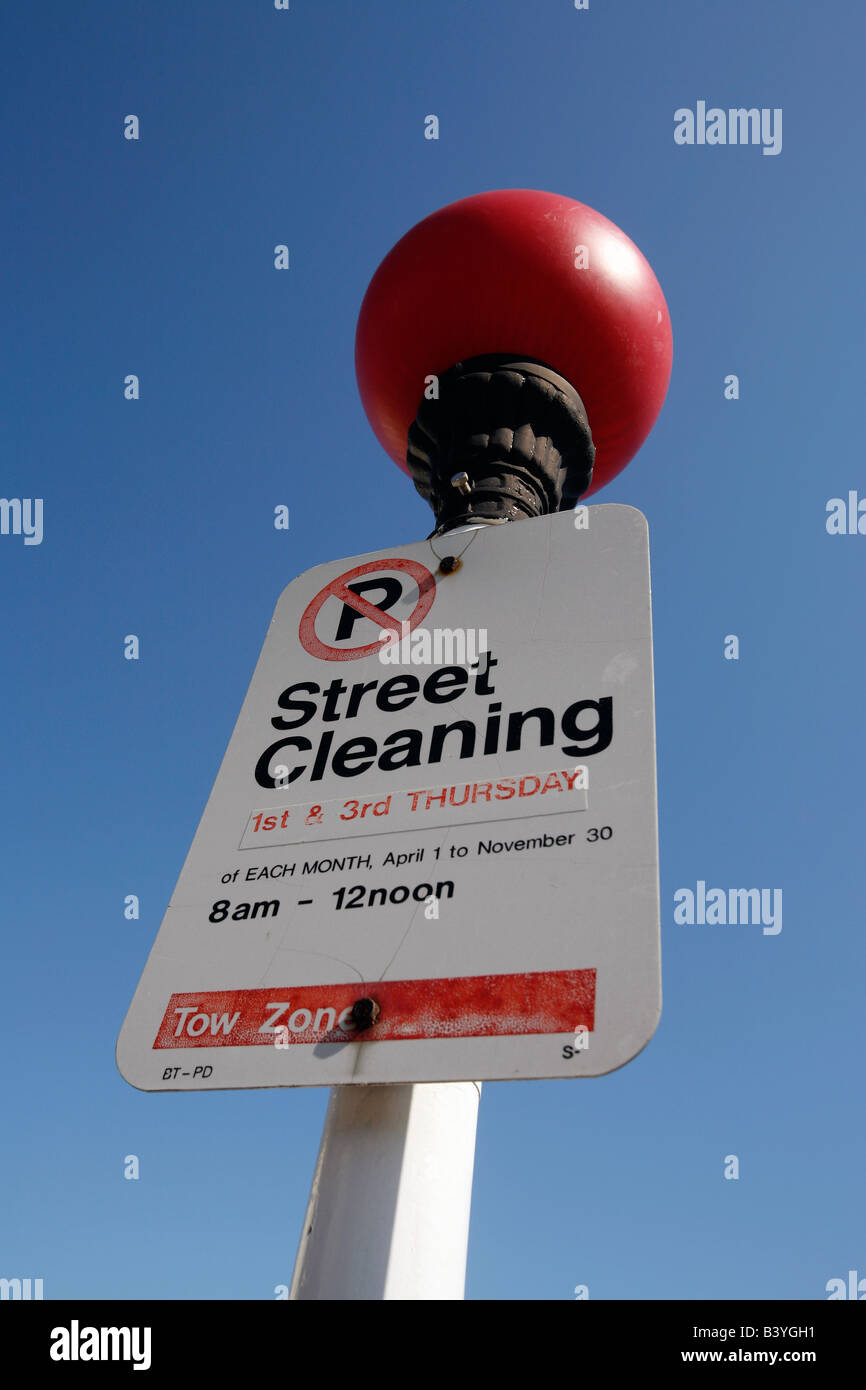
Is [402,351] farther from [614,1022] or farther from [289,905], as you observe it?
[614,1022]

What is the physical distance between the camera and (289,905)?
1777 millimetres

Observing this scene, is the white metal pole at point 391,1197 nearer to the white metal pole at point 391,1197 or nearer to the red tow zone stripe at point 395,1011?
the white metal pole at point 391,1197

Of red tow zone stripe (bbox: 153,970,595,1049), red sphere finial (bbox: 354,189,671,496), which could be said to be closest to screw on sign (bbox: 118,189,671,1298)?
red tow zone stripe (bbox: 153,970,595,1049)

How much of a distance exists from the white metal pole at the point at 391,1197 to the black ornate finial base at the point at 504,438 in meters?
1.76

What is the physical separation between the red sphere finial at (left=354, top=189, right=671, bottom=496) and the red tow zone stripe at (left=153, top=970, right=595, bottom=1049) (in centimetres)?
231

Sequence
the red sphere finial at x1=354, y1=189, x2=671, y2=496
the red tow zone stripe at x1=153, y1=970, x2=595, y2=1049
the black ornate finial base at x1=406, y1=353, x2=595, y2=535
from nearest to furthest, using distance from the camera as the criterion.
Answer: the red tow zone stripe at x1=153, y1=970, x2=595, y2=1049, the black ornate finial base at x1=406, y1=353, x2=595, y2=535, the red sphere finial at x1=354, y1=189, x2=671, y2=496

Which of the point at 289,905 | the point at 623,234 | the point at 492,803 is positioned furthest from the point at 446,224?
the point at 289,905

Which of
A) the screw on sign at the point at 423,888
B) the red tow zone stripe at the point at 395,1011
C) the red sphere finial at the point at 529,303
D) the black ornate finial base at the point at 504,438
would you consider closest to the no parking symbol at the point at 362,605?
the screw on sign at the point at 423,888

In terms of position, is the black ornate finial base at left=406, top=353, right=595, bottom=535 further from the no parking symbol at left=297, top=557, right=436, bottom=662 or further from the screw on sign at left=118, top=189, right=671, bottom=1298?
the no parking symbol at left=297, top=557, right=436, bottom=662

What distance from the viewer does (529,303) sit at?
3002 millimetres

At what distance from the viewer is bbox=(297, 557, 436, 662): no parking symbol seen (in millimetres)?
2326
